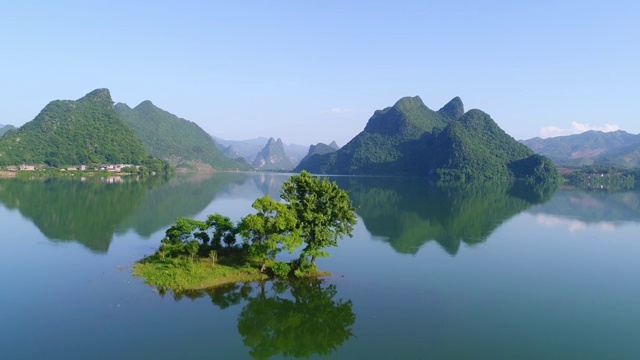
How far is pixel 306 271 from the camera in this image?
32.2 metres

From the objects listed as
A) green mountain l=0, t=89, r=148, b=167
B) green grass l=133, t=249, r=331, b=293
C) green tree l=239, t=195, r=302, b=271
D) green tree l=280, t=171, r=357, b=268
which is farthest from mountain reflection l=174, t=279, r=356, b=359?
green mountain l=0, t=89, r=148, b=167

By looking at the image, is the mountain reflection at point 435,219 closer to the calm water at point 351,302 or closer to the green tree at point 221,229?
the calm water at point 351,302

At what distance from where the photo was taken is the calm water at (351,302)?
21.4 m

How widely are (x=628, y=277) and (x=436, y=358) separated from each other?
26.8m

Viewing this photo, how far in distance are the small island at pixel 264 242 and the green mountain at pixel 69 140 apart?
477ft

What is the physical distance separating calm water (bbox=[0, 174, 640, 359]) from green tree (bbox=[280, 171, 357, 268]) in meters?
3.02

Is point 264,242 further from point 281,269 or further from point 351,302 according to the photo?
point 351,302

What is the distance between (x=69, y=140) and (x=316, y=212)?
172083 millimetres

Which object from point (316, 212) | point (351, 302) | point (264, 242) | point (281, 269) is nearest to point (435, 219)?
point (316, 212)

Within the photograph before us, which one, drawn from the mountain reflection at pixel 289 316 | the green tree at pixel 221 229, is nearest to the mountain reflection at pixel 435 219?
the mountain reflection at pixel 289 316

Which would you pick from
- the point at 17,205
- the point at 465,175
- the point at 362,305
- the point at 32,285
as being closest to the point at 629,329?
the point at 362,305

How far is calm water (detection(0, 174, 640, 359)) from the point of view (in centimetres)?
2138

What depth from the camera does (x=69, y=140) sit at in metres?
170

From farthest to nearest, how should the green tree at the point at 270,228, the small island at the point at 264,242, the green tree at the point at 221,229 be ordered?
the green tree at the point at 221,229, the small island at the point at 264,242, the green tree at the point at 270,228
